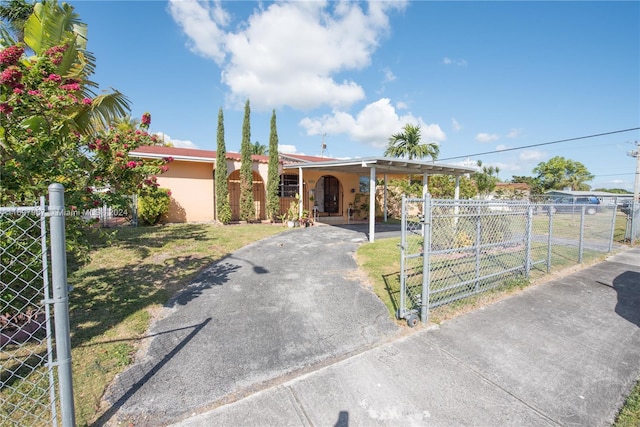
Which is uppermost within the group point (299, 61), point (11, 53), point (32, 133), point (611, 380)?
point (299, 61)

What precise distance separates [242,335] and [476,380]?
2.74 metres

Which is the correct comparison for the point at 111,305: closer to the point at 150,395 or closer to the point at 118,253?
the point at 150,395

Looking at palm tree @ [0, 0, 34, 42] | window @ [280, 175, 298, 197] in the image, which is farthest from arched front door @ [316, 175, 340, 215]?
palm tree @ [0, 0, 34, 42]

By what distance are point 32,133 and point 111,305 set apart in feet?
8.75

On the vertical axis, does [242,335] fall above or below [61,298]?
below

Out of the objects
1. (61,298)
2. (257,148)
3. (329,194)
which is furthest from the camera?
(257,148)

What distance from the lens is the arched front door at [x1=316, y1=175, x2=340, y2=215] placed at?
55.4 feet

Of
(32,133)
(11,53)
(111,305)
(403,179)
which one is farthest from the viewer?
(403,179)

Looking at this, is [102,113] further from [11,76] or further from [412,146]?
[412,146]

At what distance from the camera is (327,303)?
478cm

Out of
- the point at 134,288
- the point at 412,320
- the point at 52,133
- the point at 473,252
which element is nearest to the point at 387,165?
the point at 473,252

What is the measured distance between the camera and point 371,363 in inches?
122

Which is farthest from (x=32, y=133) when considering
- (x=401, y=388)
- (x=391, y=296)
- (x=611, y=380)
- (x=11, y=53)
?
(x=611, y=380)

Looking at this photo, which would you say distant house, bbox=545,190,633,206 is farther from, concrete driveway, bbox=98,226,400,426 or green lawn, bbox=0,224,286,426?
green lawn, bbox=0,224,286,426
